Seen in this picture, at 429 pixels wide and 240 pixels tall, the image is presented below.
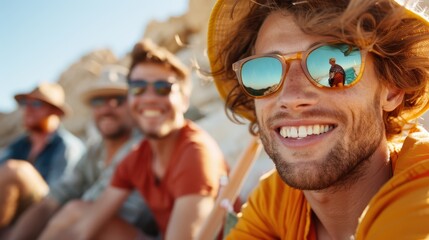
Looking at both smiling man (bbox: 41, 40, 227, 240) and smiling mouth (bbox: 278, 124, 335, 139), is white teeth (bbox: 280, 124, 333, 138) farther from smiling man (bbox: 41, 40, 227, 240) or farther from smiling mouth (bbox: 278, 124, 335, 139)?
smiling man (bbox: 41, 40, 227, 240)

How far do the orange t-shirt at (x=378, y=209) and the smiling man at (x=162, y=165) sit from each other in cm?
78

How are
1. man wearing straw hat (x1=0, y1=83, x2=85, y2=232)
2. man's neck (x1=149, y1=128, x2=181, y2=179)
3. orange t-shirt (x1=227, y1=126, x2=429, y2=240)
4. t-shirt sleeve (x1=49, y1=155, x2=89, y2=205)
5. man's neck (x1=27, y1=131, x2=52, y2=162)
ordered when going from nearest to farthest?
orange t-shirt (x1=227, y1=126, x2=429, y2=240), man's neck (x1=149, y1=128, x2=181, y2=179), man wearing straw hat (x1=0, y1=83, x2=85, y2=232), t-shirt sleeve (x1=49, y1=155, x2=89, y2=205), man's neck (x1=27, y1=131, x2=52, y2=162)

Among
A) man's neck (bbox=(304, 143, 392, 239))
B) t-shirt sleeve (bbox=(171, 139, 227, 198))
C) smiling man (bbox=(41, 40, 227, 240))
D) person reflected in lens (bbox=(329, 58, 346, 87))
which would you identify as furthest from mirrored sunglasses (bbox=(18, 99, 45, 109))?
person reflected in lens (bbox=(329, 58, 346, 87))

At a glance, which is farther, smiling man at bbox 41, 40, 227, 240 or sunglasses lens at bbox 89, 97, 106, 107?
sunglasses lens at bbox 89, 97, 106, 107

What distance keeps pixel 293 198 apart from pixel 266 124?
43 centimetres

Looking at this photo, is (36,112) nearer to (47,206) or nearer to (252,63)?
(47,206)

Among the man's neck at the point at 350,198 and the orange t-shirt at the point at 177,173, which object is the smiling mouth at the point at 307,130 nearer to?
the man's neck at the point at 350,198

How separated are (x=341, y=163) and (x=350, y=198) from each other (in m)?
0.26

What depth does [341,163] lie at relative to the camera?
5.95 feet

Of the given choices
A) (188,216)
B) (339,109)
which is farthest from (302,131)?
(188,216)

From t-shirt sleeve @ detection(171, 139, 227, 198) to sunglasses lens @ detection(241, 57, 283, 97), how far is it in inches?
48.6

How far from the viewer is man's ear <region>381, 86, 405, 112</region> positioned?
2.03 metres

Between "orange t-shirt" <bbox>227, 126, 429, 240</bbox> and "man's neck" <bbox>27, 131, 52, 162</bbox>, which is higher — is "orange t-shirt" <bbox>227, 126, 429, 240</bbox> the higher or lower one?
the higher one

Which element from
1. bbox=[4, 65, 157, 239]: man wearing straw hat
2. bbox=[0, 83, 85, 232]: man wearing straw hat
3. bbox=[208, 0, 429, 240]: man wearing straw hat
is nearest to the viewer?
bbox=[208, 0, 429, 240]: man wearing straw hat
